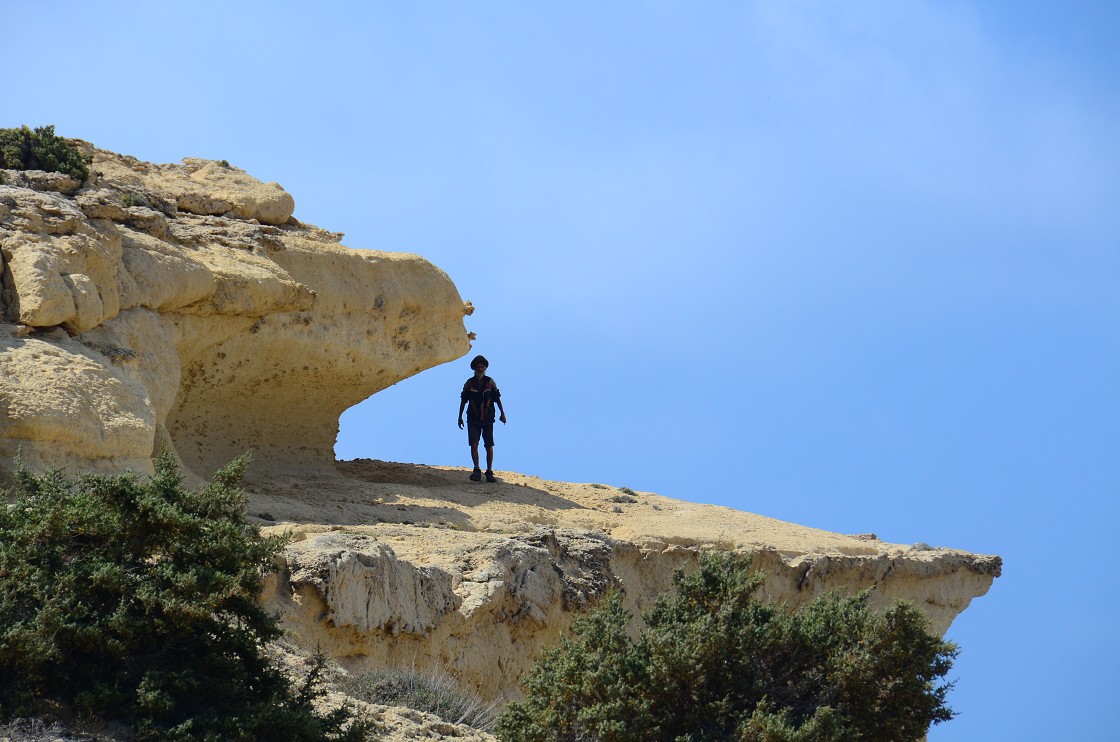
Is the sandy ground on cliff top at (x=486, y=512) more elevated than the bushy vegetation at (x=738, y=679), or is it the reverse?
the sandy ground on cliff top at (x=486, y=512)

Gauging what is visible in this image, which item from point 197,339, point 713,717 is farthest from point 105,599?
point 197,339

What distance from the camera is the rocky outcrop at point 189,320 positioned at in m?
11.1

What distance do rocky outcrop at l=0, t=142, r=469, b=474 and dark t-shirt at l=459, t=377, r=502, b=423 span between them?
862 millimetres

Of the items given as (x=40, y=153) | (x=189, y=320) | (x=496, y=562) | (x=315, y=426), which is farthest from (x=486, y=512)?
(x=40, y=153)

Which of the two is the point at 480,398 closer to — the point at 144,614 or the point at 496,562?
the point at 496,562

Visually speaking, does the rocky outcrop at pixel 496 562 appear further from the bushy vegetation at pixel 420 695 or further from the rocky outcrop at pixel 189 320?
the rocky outcrop at pixel 189 320

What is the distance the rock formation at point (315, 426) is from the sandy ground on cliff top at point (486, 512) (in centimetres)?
5

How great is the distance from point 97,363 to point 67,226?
1.49 metres

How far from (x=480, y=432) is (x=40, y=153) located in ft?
19.3

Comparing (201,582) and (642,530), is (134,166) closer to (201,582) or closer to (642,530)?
(642,530)

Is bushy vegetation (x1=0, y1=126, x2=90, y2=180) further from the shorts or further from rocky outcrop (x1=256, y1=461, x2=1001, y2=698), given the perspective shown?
the shorts

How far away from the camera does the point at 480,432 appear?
17.0 metres

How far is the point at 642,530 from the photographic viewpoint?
46.8 ft

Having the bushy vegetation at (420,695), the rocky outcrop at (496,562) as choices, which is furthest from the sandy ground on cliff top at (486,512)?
the bushy vegetation at (420,695)
